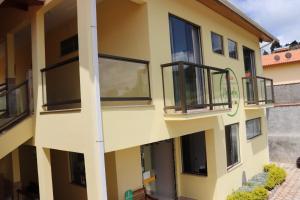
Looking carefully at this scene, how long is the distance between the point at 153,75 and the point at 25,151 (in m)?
8.08

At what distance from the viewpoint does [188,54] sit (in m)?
8.65

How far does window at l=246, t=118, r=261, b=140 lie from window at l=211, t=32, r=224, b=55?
14.0 ft

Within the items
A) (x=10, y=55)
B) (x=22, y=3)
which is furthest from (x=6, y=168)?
(x=22, y=3)

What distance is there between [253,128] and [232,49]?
4.34m

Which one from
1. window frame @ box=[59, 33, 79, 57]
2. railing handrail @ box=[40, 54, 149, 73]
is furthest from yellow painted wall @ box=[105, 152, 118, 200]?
window frame @ box=[59, 33, 79, 57]

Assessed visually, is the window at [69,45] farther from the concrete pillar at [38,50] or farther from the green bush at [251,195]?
the green bush at [251,195]

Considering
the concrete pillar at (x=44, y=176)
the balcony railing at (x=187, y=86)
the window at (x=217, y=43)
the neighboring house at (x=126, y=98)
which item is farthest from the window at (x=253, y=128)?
the concrete pillar at (x=44, y=176)

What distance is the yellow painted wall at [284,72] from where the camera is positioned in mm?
20422

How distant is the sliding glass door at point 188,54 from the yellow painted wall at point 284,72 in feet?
46.5

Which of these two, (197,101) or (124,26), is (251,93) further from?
(124,26)

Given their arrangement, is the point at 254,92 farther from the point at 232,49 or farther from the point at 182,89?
the point at 182,89

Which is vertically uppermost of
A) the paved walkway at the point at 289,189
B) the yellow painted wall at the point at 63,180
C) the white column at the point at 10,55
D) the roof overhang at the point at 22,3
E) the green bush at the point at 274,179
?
the roof overhang at the point at 22,3

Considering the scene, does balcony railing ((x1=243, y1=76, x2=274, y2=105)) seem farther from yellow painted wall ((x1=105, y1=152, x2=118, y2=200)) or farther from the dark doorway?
yellow painted wall ((x1=105, y1=152, x2=118, y2=200))

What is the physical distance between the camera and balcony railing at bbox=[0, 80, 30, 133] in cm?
753
